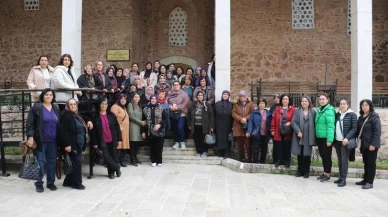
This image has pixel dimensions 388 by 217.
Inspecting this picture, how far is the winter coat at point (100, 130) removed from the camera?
6.77 meters

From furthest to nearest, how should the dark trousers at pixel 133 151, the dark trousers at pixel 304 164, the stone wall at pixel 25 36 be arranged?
the stone wall at pixel 25 36 → the dark trousers at pixel 133 151 → the dark trousers at pixel 304 164

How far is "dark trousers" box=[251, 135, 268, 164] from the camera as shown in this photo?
8.08 metres

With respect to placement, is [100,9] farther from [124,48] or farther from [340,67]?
[340,67]

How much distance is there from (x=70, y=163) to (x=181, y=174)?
2241 millimetres

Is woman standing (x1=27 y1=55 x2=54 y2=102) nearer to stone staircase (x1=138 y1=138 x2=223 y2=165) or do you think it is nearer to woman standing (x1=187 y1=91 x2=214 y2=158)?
stone staircase (x1=138 y1=138 x2=223 y2=165)

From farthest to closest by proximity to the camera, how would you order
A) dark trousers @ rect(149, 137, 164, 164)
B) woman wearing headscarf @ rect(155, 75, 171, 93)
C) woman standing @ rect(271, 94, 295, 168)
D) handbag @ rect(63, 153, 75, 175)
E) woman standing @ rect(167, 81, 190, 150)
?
1. woman wearing headscarf @ rect(155, 75, 171, 93)
2. woman standing @ rect(167, 81, 190, 150)
3. dark trousers @ rect(149, 137, 164, 164)
4. woman standing @ rect(271, 94, 295, 168)
5. handbag @ rect(63, 153, 75, 175)

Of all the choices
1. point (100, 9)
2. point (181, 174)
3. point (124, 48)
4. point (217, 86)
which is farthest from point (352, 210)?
point (100, 9)

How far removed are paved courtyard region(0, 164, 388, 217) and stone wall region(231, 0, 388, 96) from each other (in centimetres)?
803

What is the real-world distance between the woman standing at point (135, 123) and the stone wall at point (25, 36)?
→ 833cm

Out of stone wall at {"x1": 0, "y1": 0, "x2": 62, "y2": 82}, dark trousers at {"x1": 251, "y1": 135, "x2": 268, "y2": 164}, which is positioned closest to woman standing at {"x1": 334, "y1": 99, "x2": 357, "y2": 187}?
dark trousers at {"x1": 251, "y1": 135, "x2": 268, "y2": 164}

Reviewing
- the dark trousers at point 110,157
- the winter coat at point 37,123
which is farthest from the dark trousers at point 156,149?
the winter coat at point 37,123

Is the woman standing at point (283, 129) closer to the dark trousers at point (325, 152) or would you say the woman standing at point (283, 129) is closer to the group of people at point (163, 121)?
the group of people at point (163, 121)

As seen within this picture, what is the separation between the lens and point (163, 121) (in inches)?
315

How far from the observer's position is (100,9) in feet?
48.2
